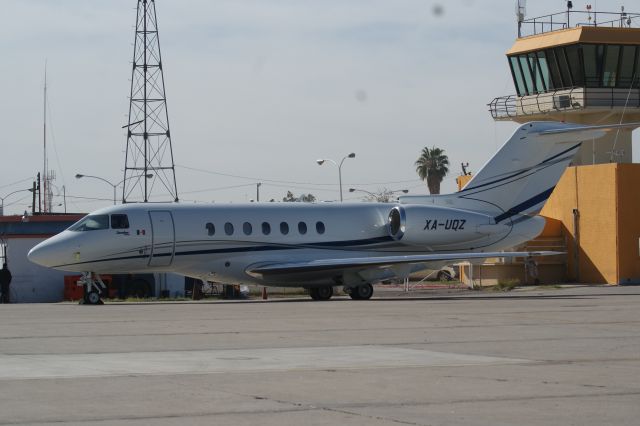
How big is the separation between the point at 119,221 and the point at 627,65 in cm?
2318

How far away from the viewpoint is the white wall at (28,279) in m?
43.8

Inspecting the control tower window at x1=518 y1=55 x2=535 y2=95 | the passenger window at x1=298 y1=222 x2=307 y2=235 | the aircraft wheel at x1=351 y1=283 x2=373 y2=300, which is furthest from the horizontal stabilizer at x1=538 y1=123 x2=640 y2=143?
the control tower window at x1=518 y1=55 x2=535 y2=95

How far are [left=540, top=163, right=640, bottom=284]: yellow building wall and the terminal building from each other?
0.12 ft

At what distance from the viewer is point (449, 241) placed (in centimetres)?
3341

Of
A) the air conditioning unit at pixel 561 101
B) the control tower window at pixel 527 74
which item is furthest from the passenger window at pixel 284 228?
the control tower window at pixel 527 74

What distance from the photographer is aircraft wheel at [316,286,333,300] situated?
33500mm

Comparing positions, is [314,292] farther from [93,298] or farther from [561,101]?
[561,101]

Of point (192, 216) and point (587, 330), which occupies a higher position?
point (192, 216)

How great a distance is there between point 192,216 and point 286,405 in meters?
22.0

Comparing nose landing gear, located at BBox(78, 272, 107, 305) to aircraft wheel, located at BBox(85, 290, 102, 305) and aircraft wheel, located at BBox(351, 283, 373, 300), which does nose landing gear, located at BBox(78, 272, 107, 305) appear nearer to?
aircraft wheel, located at BBox(85, 290, 102, 305)

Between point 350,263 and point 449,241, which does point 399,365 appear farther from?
point 449,241

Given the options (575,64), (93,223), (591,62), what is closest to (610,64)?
(591,62)

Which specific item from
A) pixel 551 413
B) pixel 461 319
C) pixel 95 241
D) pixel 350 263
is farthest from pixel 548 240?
pixel 551 413

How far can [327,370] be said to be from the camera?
12.3 m
